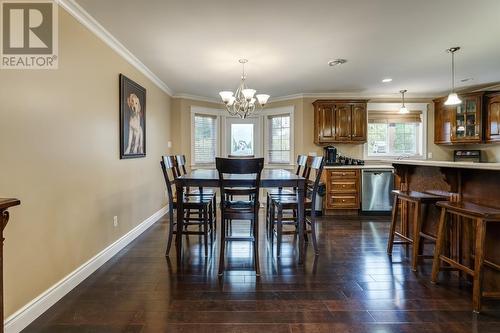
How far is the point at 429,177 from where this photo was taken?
3.10 m

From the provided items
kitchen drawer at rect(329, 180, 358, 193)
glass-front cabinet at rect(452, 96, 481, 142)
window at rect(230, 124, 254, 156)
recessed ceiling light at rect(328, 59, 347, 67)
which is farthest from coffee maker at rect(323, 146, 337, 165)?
glass-front cabinet at rect(452, 96, 481, 142)

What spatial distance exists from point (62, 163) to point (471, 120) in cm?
637

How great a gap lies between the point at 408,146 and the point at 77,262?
241 inches

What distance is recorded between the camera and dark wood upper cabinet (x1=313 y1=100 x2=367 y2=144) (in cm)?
559

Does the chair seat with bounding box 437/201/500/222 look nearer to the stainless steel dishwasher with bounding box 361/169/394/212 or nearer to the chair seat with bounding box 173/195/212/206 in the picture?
the chair seat with bounding box 173/195/212/206

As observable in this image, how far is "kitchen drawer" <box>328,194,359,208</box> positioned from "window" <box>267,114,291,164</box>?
1299mm

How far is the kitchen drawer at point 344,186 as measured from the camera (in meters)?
5.27

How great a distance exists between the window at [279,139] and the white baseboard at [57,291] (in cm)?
361

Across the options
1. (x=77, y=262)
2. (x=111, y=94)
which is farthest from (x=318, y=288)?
(x=111, y=94)

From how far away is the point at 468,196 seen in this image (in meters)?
2.52

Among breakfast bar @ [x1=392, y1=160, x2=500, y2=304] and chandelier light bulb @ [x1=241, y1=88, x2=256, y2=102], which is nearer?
breakfast bar @ [x1=392, y1=160, x2=500, y2=304]

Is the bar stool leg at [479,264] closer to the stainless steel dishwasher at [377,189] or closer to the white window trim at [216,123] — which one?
the stainless steel dishwasher at [377,189]

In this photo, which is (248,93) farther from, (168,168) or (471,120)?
(471,120)

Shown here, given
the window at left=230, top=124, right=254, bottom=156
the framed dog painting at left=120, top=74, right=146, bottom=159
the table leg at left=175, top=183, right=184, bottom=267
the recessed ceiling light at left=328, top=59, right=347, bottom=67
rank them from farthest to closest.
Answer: the window at left=230, top=124, right=254, bottom=156, the recessed ceiling light at left=328, top=59, right=347, bottom=67, the framed dog painting at left=120, top=74, right=146, bottom=159, the table leg at left=175, top=183, right=184, bottom=267
